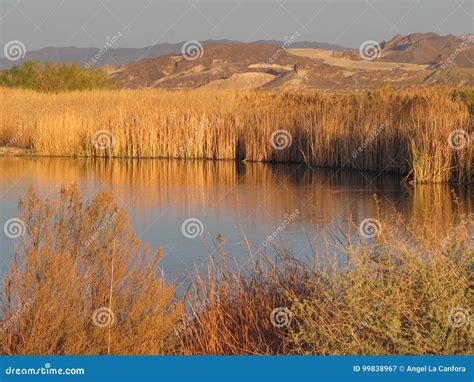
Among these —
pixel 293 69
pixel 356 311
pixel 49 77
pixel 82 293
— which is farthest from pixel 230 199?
pixel 293 69

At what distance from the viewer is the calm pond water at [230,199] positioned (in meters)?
10.1

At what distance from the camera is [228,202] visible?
14.0 m

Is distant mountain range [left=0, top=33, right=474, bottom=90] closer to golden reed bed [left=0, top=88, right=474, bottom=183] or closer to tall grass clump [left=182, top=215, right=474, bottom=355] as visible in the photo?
golden reed bed [left=0, top=88, right=474, bottom=183]

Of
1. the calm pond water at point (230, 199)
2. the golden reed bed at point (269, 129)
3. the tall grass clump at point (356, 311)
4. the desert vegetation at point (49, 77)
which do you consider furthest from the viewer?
the desert vegetation at point (49, 77)

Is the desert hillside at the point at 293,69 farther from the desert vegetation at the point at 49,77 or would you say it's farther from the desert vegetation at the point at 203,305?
the desert vegetation at the point at 203,305

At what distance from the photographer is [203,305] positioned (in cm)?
639

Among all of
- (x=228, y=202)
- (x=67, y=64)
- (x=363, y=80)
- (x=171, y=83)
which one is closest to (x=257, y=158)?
(x=228, y=202)

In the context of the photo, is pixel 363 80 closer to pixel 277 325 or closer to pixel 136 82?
pixel 136 82

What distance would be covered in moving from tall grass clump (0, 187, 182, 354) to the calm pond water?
261 cm

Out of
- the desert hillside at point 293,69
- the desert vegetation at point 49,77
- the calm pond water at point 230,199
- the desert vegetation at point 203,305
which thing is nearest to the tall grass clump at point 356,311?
the desert vegetation at point 203,305

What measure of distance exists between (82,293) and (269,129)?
48.0 feet

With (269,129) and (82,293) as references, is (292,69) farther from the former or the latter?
(82,293)

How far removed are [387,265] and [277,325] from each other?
0.82m

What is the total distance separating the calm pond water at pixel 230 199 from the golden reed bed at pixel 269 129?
23.4 inches
